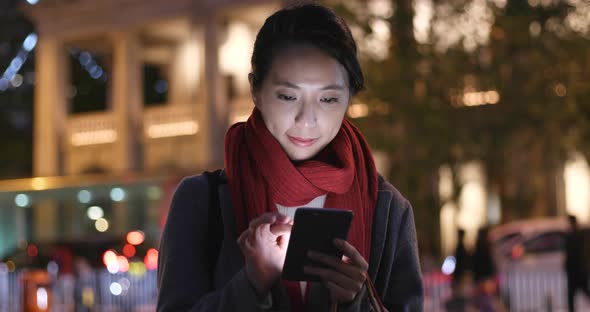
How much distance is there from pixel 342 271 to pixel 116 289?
17.4 m

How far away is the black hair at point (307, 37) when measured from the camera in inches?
91.3

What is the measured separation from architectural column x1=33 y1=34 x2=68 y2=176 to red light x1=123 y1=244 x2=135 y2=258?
18.8 meters

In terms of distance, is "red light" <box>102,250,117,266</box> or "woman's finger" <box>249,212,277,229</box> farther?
"red light" <box>102,250,117,266</box>

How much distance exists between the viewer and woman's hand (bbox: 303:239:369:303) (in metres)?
2.10

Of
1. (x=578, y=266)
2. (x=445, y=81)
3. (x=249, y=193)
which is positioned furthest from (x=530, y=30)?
(x=249, y=193)

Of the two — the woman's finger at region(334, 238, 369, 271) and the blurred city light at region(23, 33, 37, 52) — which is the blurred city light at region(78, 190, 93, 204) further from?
the woman's finger at region(334, 238, 369, 271)

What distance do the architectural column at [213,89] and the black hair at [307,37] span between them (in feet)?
129

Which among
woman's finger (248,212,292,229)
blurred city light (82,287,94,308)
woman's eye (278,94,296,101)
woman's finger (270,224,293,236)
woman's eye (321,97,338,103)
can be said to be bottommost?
blurred city light (82,287,94,308)

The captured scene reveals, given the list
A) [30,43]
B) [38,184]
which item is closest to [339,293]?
[38,184]

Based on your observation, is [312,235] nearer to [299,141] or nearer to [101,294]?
[299,141]

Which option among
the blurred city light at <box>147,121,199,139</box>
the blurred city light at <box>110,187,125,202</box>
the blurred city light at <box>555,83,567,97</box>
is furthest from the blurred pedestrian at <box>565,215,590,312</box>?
the blurred city light at <box>147,121,199,139</box>

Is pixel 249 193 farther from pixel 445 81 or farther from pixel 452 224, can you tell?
pixel 452 224

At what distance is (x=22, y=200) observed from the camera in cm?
3881

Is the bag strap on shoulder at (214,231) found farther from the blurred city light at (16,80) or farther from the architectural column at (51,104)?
the blurred city light at (16,80)
